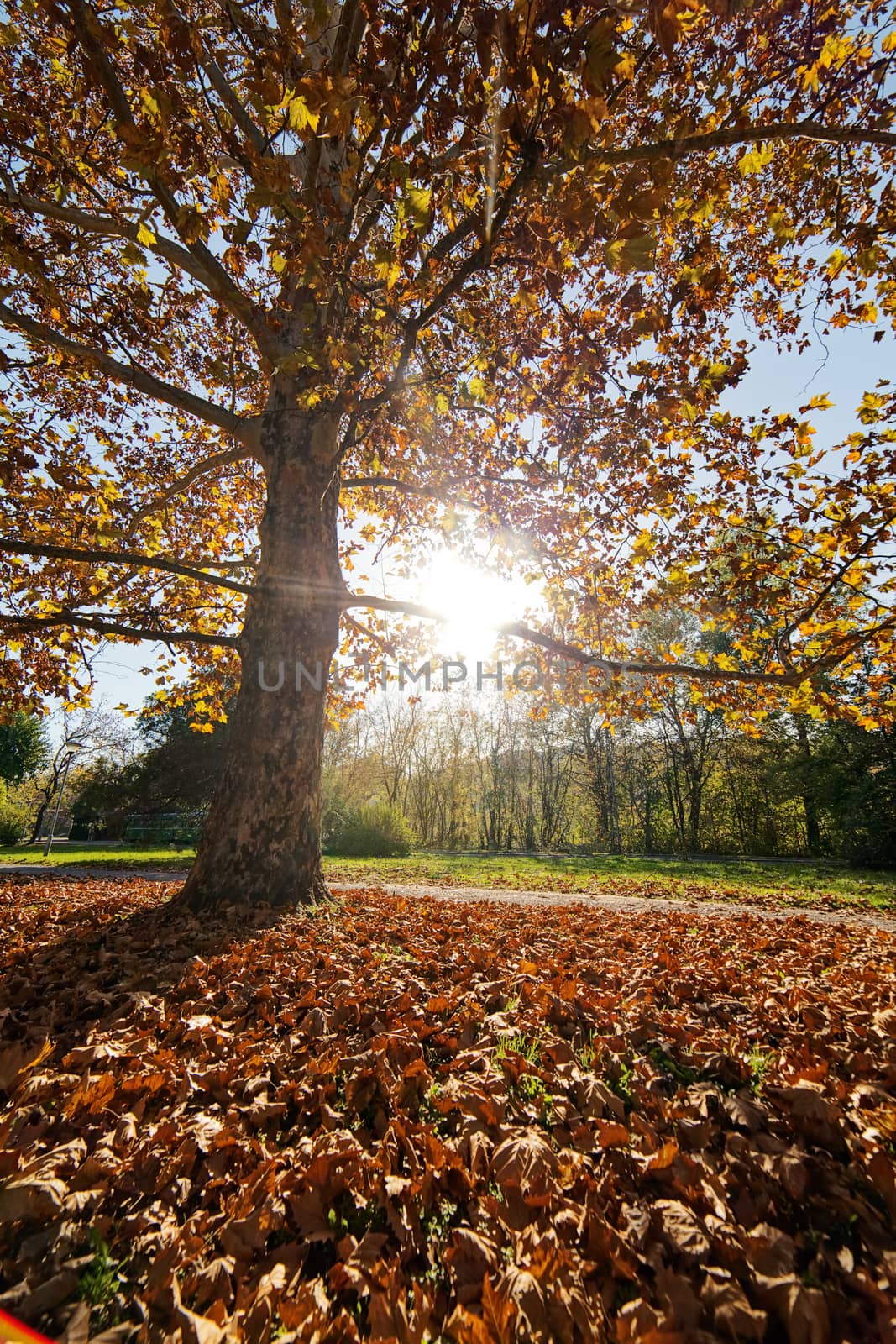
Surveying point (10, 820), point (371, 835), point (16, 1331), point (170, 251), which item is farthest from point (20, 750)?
point (16, 1331)

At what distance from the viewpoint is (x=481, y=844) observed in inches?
1122

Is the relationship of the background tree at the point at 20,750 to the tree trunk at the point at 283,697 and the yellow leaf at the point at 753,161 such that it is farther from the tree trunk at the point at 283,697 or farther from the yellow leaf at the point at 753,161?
the yellow leaf at the point at 753,161

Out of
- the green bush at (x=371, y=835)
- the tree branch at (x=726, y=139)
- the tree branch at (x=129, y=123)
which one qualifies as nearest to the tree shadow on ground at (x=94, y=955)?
the tree branch at (x=129, y=123)

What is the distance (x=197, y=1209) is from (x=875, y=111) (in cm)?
690

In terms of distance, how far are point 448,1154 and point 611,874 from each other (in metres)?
12.5

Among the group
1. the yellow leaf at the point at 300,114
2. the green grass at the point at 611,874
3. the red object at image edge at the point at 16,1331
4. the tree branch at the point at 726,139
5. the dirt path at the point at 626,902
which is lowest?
the green grass at the point at 611,874

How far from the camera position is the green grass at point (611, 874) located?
10.2 m

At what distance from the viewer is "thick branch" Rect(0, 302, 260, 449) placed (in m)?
5.39

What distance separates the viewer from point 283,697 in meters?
5.28

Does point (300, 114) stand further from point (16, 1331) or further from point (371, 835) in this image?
point (371, 835)

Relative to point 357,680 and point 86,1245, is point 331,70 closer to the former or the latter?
point 86,1245

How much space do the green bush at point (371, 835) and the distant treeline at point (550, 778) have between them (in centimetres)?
45

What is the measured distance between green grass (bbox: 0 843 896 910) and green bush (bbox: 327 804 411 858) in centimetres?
91

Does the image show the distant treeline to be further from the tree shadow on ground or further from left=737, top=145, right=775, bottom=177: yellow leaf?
left=737, top=145, right=775, bottom=177: yellow leaf
